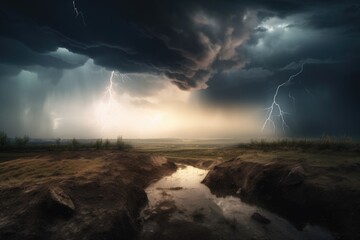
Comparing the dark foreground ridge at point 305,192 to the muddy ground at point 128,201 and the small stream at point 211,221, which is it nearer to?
the muddy ground at point 128,201

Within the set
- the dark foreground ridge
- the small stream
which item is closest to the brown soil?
the small stream

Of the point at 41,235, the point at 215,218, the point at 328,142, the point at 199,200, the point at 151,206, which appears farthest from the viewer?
the point at 328,142

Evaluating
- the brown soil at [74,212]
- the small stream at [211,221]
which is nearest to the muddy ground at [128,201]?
the brown soil at [74,212]

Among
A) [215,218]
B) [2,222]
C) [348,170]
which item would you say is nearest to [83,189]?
[2,222]

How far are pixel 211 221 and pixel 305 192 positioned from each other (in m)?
7.42

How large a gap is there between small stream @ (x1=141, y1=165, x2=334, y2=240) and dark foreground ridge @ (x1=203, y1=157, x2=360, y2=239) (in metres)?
1.02

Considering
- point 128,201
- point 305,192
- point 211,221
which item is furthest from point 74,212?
point 305,192

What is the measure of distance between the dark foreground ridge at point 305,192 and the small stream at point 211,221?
1.02 meters

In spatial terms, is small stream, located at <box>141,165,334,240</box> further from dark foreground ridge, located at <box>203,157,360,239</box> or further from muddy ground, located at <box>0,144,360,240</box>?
dark foreground ridge, located at <box>203,157,360,239</box>

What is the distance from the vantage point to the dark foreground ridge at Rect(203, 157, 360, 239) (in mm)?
14188

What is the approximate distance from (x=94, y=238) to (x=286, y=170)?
16.7 metres

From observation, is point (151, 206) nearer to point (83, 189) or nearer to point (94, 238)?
point (83, 189)

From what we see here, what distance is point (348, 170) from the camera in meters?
18.7

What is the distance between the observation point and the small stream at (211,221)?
1402cm
